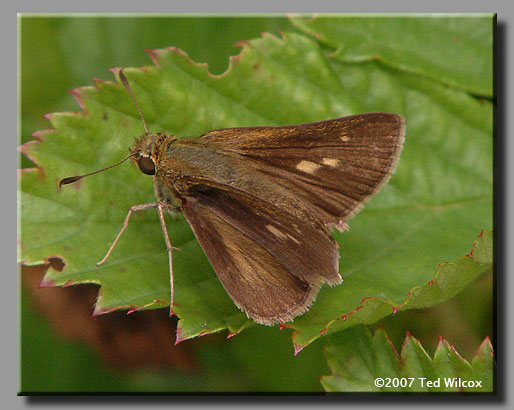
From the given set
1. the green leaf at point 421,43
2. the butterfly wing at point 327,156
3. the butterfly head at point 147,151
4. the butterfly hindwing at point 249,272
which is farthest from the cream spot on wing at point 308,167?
the green leaf at point 421,43

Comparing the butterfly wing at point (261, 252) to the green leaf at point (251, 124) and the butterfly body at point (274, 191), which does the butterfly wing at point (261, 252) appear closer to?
the butterfly body at point (274, 191)

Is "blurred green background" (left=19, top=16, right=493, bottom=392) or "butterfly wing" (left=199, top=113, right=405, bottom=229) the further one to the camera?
"blurred green background" (left=19, top=16, right=493, bottom=392)

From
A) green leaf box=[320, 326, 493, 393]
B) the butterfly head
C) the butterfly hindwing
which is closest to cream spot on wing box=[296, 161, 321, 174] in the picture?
the butterfly hindwing

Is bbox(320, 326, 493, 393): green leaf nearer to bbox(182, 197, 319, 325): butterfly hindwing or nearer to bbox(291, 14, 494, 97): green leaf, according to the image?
bbox(182, 197, 319, 325): butterfly hindwing

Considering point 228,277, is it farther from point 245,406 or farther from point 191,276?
point 245,406

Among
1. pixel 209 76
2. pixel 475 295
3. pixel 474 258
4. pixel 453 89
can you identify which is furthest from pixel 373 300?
pixel 453 89
